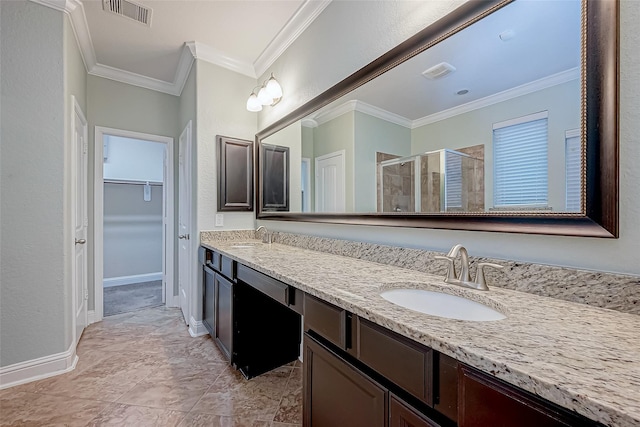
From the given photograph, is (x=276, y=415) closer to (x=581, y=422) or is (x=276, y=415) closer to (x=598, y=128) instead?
(x=581, y=422)

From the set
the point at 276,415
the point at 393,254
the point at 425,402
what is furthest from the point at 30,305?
the point at 425,402

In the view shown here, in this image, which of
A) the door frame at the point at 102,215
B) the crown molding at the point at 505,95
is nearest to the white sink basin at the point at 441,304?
the crown molding at the point at 505,95

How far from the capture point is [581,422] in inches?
17.9

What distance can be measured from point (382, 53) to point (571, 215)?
120 centimetres

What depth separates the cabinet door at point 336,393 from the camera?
2.84ft

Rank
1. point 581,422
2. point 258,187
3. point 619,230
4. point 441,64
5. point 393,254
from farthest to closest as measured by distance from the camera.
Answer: point 258,187 → point 393,254 → point 441,64 → point 619,230 → point 581,422

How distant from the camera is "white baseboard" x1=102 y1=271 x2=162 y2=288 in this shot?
171 inches

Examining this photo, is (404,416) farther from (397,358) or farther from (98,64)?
(98,64)

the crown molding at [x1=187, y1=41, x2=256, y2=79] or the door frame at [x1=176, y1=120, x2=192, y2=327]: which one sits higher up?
the crown molding at [x1=187, y1=41, x2=256, y2=79]

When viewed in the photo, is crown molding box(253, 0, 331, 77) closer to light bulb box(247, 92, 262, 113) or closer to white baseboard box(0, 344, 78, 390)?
light bulb box(247, 92, 262, 113)

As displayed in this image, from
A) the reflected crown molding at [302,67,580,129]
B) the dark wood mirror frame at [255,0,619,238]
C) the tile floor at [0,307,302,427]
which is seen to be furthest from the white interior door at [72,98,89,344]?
the dark wood mirror frame at [255,0,619,238]

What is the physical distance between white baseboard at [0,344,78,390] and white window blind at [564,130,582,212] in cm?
311

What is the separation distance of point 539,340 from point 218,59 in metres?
3.15

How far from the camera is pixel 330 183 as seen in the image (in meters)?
2.01
